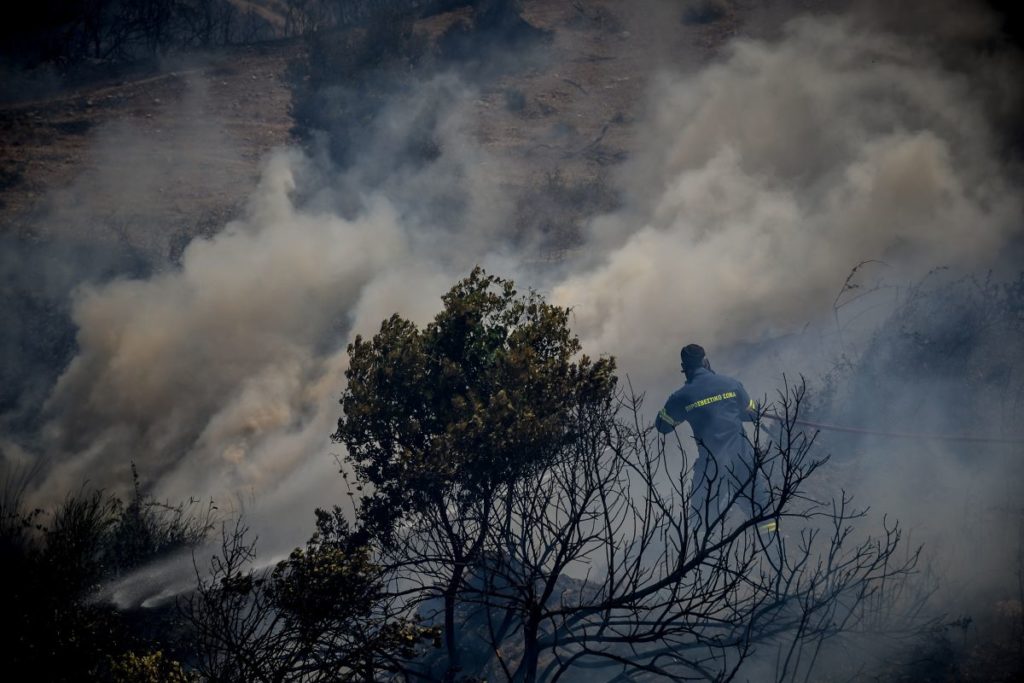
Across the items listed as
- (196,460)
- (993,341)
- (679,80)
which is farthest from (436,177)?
(993,341)

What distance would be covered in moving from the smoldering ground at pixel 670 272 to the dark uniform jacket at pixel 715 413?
2.79 m

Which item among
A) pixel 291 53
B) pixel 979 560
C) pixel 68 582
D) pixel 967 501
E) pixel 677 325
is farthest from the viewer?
pixel 291 53

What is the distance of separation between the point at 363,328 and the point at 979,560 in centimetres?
1121

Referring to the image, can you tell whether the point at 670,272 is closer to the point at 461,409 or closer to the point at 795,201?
the point at 795,201

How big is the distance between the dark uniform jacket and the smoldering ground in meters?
2.79

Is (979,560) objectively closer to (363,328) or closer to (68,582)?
(68,582)

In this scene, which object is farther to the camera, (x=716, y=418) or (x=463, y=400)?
(x=716, y=418)

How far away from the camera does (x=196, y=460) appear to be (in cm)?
1271

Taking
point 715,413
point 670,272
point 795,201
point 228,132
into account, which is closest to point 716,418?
point 715,413

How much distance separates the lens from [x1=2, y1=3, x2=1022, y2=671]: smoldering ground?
12.2m

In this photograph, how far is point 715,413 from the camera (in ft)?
25.2

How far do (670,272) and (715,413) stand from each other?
5896 mm

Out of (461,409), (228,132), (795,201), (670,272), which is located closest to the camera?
(461,409)

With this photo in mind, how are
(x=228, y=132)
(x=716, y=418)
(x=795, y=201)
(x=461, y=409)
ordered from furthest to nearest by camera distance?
(x=228, y=132), (x=795, y=201), (x=716, y=418), (x=461, y=409)
